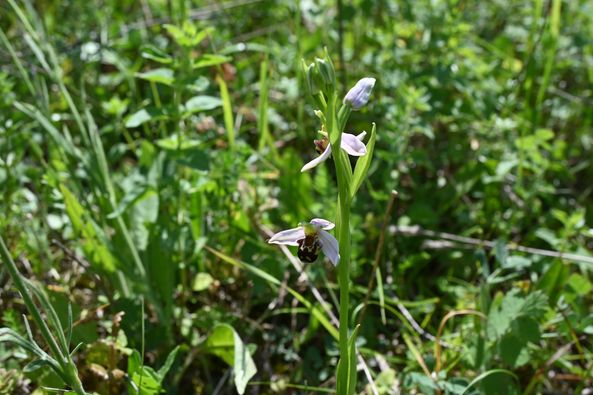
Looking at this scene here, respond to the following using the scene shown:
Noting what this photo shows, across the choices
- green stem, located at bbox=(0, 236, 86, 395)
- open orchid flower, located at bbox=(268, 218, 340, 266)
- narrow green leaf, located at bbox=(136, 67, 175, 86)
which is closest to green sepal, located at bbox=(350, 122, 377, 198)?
open orchid flower, located at bbox=(268, 218, 340, 266)

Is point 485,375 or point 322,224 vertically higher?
point 322,224

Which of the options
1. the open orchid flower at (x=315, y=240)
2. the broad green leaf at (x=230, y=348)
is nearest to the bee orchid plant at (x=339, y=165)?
the open orchid flower at (x=315, y=240)

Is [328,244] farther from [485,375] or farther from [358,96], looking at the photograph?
[485,375]

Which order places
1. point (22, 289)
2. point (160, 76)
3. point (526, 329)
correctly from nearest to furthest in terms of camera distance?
point (22, 289) → point (526, 329) → point (160, 76)

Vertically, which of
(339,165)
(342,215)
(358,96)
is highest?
(358,96)

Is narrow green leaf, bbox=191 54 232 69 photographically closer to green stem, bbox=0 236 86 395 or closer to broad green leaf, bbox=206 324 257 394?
broad green leaf, bbox=206 324 257 394

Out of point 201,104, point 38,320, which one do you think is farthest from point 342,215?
point 201,104

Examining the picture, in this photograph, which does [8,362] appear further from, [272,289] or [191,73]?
[191,73]
